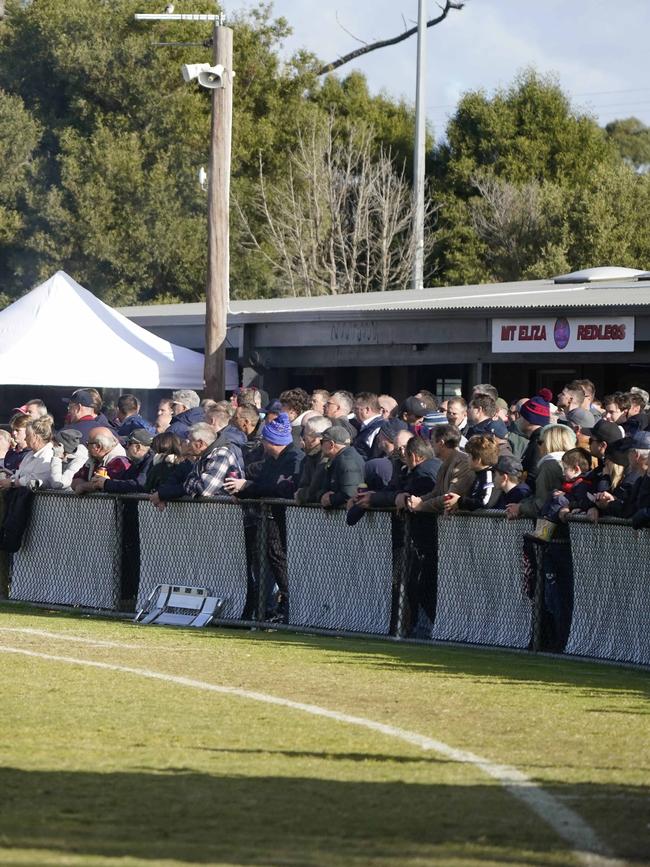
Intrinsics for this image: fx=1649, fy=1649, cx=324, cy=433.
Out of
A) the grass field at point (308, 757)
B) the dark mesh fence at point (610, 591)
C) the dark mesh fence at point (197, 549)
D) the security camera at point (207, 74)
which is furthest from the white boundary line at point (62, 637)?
the security camera at point (207, 74)

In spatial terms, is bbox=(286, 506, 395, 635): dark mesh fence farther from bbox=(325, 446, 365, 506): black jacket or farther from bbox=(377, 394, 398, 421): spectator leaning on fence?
bbox=(377, 394, 398, 421): spectator leaning on fence

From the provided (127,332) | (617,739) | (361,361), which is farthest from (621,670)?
(361,361)

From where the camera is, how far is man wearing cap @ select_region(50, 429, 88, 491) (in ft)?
52.3

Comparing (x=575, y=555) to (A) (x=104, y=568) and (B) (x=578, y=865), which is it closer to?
(A) (x=104, y=568)

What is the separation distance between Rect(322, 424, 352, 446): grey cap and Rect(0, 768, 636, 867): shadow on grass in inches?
252

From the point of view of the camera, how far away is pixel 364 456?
14.8 m

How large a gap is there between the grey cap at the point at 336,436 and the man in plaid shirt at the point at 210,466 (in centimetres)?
122

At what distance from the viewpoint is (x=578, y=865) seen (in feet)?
18.3

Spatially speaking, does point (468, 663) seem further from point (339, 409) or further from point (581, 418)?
point (339, 409)

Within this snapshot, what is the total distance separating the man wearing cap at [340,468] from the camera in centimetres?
1342

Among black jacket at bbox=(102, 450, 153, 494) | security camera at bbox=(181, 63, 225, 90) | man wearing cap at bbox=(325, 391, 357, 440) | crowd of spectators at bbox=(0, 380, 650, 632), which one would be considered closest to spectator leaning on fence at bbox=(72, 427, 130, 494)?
crowd of spectators at bbox=(0, 380, 650, 632)

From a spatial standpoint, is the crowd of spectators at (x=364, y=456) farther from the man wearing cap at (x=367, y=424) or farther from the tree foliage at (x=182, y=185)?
the tree foliage at (x=182, y=185)

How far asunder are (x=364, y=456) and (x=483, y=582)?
2.56 m

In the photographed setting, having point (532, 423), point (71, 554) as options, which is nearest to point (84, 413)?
point (71, 554)
